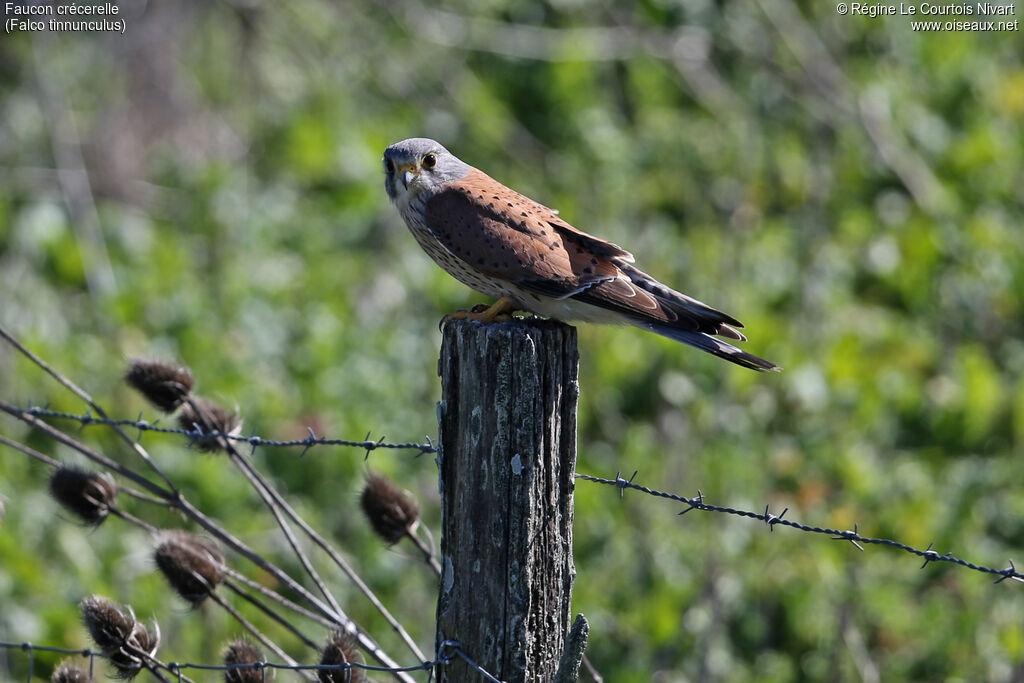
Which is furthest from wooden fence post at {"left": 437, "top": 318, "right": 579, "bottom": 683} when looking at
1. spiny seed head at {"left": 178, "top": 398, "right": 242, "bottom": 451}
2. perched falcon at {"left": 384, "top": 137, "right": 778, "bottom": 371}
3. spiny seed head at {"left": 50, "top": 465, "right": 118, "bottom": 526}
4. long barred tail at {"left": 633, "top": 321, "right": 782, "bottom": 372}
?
spiny seed head at {"left": 50, "top": 465, "right": 118, "bottom": 526}

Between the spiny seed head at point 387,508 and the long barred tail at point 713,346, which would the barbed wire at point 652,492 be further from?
the long barred tail at point 713,346

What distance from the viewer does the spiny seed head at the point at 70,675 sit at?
280cm

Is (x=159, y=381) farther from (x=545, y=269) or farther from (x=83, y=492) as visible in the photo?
(x=545, y=269)

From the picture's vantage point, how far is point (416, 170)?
3.54 meters

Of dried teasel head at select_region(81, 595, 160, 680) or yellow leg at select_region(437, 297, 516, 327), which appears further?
yellow leg at select_region(437, 297, 516, 327)

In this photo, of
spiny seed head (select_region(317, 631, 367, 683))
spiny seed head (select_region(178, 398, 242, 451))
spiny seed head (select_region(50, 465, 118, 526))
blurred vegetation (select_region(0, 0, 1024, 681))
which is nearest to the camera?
spiny seed head (select_region(317, 631, 367, 683))

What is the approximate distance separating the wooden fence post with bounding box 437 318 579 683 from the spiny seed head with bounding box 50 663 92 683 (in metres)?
0.91

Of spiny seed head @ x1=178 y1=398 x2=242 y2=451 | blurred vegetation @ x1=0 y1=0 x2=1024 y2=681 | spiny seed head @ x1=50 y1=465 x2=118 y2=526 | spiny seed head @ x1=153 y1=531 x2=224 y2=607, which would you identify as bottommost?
spiny seed head @ x1=153 y1=531 x2=224 y2=607

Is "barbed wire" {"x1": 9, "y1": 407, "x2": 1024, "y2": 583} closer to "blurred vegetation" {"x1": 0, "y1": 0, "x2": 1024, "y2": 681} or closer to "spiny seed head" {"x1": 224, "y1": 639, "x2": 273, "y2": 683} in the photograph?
"spiny seed head" {"x1": 224, "y1": 639, "x2": 273, "y2": 683}

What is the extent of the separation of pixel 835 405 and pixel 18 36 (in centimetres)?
632

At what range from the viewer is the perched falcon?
3221 millimetres

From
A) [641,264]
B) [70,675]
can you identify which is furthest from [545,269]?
[641,264]

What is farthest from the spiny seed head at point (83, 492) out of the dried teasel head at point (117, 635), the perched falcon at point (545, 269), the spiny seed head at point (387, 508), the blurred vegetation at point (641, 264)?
the perched falcon at point (545, 269)

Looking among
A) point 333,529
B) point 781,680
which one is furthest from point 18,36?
point 781,680
